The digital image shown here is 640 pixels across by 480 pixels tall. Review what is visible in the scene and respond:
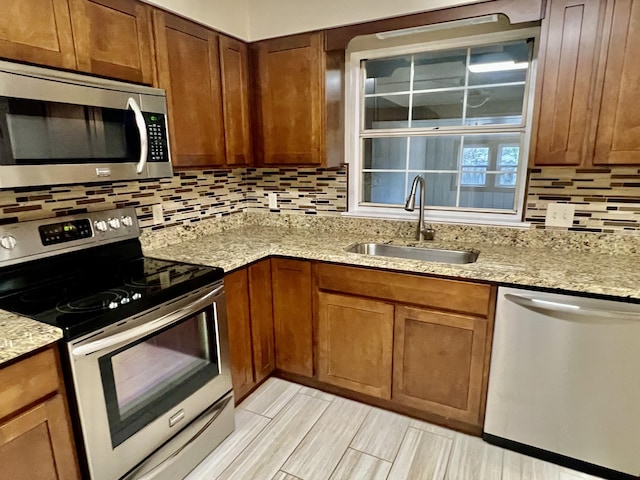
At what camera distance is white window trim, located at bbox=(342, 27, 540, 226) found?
2039 millimetres

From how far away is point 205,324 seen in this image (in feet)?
5.69

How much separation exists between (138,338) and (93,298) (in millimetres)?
223

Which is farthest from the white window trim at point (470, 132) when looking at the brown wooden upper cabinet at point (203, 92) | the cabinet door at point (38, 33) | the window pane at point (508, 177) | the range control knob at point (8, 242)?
the range control knob at point (8, 242)

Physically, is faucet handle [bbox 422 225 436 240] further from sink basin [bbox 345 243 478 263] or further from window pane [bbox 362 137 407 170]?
window pane [bbox 362 137 407 170]

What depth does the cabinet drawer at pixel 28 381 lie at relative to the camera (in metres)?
A: 1.07

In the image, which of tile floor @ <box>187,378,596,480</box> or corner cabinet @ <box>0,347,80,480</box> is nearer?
corner cabinet @ <box>0,347,80,480</box>

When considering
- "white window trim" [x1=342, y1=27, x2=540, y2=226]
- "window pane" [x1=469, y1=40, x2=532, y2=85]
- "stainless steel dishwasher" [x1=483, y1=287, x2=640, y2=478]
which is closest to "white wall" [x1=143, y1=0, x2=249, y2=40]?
"white window trim" [x1=342, y1=27, x2=540, y2=226]

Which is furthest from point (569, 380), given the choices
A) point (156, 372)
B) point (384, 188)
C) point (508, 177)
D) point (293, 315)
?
point (156, 372)

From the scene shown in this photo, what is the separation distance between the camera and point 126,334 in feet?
4.37

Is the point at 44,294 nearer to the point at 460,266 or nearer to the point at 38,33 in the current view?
the point at 38,33

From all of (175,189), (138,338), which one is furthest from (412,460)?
(175,189)

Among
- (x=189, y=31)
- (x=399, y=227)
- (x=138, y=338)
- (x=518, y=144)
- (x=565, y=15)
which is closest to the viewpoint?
(x=138, y=338)

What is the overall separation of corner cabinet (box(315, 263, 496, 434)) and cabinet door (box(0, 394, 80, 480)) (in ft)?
4.00

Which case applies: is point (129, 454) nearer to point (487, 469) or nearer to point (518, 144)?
point (487, 469)
